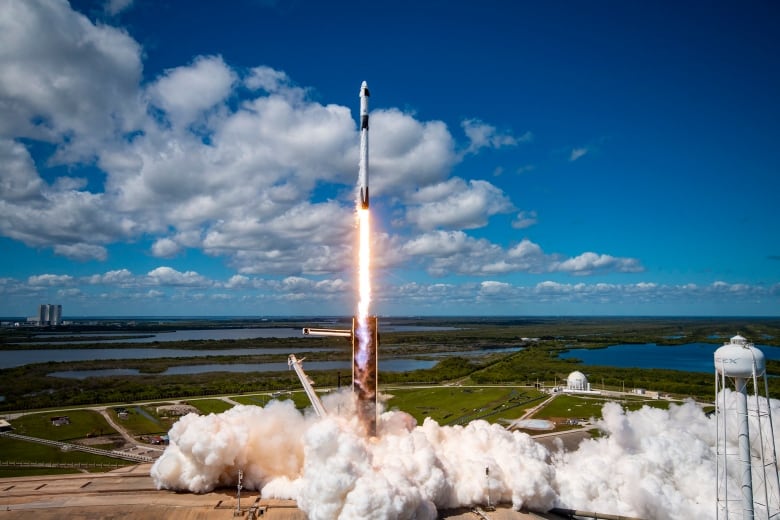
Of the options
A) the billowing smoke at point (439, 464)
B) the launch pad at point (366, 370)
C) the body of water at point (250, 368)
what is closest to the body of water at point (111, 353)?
the body of water at point (250, 368)

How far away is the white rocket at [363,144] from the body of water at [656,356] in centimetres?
10666

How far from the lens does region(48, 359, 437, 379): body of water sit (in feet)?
367

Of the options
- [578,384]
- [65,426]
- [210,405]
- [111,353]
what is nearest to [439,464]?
[65,426]

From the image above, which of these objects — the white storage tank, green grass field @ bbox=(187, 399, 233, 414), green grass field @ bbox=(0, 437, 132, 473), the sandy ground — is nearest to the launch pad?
the sandy ground

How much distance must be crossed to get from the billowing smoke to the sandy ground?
0.94 meters

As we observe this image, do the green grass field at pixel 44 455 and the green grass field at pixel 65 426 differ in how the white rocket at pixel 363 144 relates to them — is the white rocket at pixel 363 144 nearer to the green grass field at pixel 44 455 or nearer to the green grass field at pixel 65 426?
the green grass field at pixel 44 455

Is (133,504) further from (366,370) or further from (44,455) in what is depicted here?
(44,455)

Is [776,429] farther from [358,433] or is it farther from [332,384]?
[332,384]

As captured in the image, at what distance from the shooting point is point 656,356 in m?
153

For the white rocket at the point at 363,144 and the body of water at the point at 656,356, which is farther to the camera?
the body of water at the point at 656,356

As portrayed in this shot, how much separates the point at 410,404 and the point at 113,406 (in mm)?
39642

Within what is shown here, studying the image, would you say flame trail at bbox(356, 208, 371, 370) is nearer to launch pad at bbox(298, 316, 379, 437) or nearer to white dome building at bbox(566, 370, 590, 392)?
launch pad at bbox(298, 316, 379, 437)

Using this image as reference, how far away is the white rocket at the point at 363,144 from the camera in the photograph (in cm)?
3303

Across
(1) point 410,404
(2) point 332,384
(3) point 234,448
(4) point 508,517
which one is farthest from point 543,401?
(3) point 234,448
